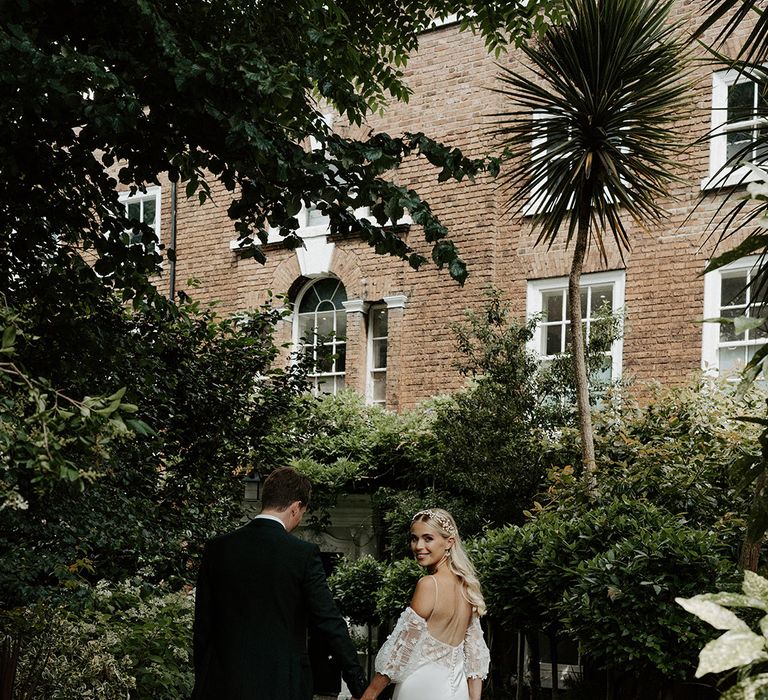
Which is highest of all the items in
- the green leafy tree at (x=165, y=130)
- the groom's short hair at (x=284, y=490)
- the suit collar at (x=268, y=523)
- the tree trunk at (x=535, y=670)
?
the green leafy tree at (x=165, y=130)

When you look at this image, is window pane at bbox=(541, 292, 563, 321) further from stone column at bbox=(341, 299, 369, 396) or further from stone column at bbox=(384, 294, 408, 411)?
stone column at bbox=(341, 299, 369, 396)

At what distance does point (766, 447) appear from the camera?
2523 millimetres

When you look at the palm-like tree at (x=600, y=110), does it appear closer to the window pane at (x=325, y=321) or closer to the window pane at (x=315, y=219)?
the window pane at (x=325, y=321)

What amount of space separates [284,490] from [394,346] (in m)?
→ 9.15

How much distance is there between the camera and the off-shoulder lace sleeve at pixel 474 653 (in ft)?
17.5

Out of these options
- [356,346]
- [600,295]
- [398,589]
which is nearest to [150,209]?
[356,346]

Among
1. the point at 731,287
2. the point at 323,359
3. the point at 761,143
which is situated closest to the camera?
the point at 761,143

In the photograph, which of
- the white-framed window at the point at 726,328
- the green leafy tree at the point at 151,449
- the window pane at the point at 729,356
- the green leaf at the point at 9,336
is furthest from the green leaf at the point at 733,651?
the window pane at the point at 729,356

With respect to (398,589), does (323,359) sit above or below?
above

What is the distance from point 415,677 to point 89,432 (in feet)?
9.30

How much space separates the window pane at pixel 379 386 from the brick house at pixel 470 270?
2cm

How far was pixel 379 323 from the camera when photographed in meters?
14.4

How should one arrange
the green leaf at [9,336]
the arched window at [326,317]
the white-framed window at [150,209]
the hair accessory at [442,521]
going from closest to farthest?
the green leaf at [9,336]
the hair accessory at [442,521]
the arched window at [326,317]
the white-framed window at [150,209]

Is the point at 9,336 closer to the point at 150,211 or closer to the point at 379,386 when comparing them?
the point at 379,386
